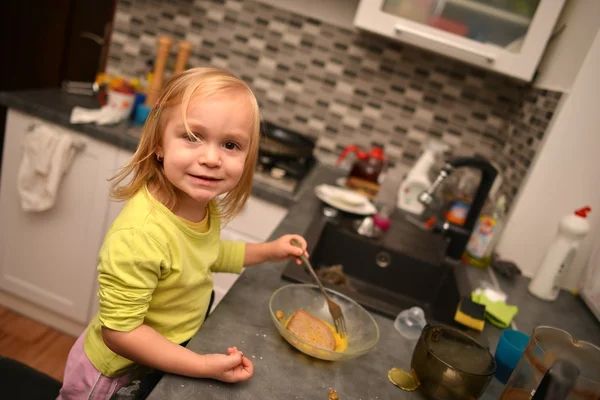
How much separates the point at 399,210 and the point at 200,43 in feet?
3.96

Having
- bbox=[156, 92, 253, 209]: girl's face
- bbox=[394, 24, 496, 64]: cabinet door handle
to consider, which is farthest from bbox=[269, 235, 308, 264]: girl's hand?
bbox=[394, 24, 496, 64]: cabinet door handle

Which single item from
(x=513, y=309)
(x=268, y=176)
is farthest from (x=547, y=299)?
(x=268, y=176)

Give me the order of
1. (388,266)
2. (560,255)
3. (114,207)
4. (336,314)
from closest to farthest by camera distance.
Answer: (336,314)
(560,255)
(388,266)
(114,207)

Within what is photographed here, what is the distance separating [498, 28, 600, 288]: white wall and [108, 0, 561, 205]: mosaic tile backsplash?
484 millimetres

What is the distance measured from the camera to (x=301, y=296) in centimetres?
107

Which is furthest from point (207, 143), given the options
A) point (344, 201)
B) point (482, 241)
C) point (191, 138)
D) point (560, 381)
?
point (482, 241)

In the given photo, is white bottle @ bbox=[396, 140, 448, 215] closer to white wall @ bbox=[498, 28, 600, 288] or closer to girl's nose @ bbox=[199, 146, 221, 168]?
white wall @ bbox=[498, 28, 600, 288]

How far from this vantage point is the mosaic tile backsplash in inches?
87.0

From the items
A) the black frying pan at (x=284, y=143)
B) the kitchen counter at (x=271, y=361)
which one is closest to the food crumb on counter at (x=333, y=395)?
the kitchen counter at (x=271, y=361)

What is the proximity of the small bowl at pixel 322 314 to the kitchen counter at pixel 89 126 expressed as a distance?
2.42 ft

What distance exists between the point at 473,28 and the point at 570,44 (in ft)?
1.11

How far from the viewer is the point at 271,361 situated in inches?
33.4

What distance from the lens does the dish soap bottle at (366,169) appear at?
2092 millimetres

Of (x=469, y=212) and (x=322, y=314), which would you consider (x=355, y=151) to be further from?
(x=322, y=314)
